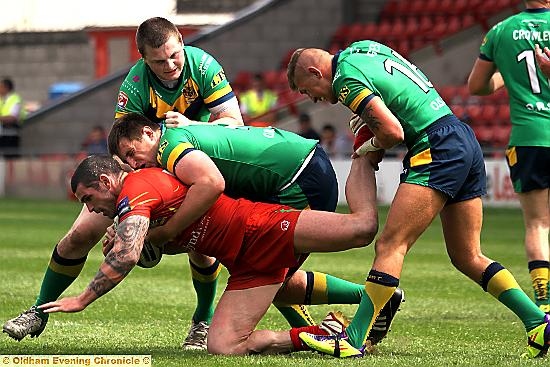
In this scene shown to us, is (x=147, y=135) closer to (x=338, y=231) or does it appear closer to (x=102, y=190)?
(x=102, y=190)

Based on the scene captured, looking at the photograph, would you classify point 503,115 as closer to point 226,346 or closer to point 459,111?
point 459,111

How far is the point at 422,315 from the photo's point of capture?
916 centimetres

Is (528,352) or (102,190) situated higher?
(102,190)

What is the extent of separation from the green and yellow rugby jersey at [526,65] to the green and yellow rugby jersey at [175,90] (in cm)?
188

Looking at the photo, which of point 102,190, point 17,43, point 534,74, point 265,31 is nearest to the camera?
point 102,190

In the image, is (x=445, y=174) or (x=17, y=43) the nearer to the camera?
(x=445, y=174)

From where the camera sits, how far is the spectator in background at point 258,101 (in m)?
25.0

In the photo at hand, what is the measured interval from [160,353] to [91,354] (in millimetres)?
418

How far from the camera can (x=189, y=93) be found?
7.95 metres

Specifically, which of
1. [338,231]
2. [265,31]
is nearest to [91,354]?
[338,231]

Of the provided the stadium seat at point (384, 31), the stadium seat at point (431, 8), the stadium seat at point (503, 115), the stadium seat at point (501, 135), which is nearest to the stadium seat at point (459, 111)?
the stadium seat at point (501, 135)

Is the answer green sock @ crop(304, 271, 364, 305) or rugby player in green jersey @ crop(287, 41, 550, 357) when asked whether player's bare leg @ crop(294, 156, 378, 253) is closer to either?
rugby player in green jersey @ crop(287, 41, 550, 357)

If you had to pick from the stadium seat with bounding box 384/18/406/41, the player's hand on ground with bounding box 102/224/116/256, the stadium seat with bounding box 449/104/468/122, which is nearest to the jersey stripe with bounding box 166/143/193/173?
the player's hand on ground with bounding box 102/224/116/256

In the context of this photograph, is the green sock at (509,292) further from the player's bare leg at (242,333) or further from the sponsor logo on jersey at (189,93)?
the sponsor logo on jersey at (189,93)
